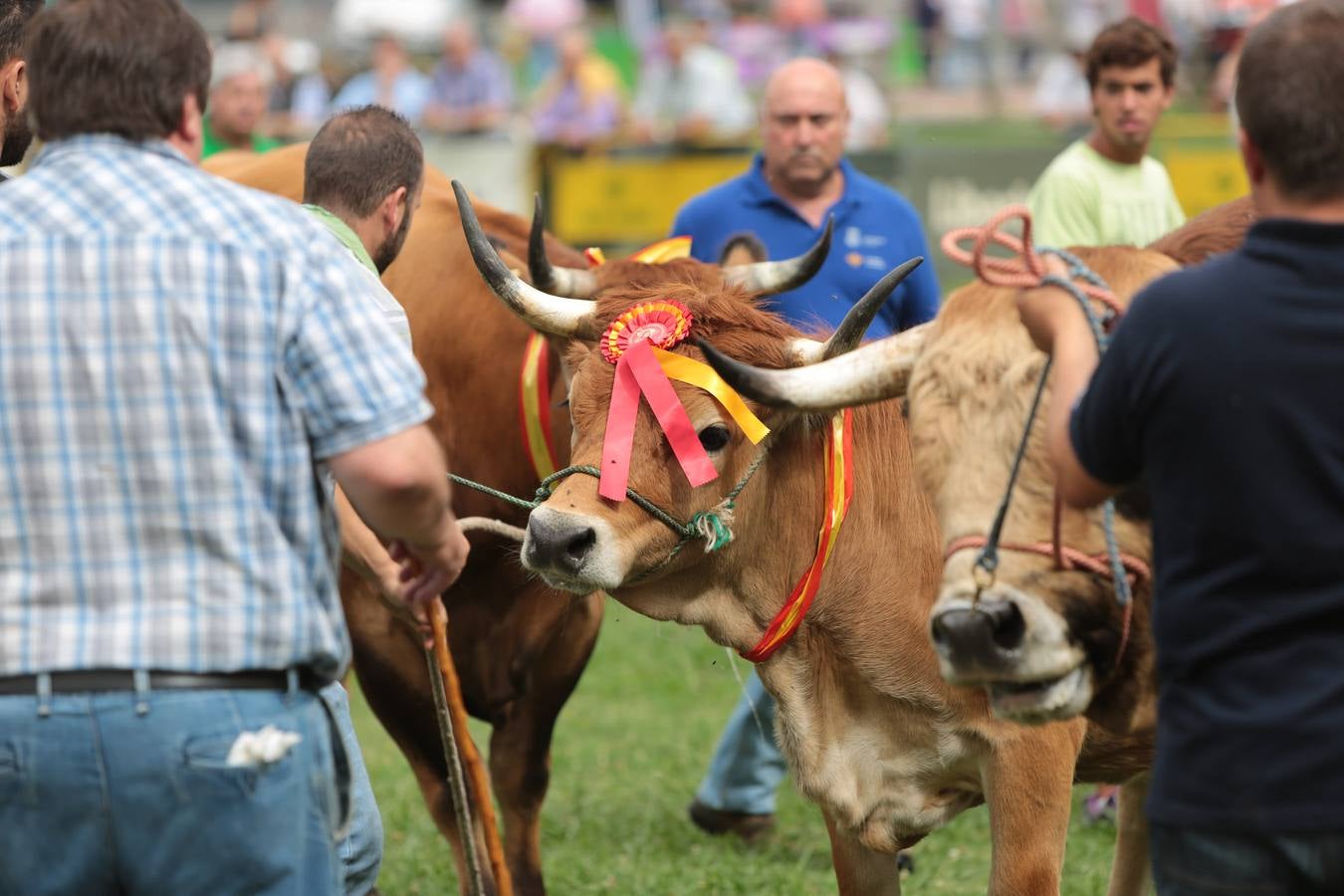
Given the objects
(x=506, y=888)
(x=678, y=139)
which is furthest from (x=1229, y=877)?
(x=678, y=139)

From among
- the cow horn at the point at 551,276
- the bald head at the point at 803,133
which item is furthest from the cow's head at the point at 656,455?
the bald head at the point at 803,133

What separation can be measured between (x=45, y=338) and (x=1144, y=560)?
1.82 meters

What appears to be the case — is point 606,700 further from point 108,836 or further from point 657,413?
point 108,836

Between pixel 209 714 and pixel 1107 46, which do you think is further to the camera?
pixel 1107 46

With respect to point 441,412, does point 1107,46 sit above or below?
above

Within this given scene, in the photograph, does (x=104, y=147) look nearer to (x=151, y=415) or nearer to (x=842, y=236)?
(x=151, y=415)

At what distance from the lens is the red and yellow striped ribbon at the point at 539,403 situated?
521 cm

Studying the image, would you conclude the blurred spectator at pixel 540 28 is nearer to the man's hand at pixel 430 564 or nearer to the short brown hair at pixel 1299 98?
the man's hand at pixel 430 564

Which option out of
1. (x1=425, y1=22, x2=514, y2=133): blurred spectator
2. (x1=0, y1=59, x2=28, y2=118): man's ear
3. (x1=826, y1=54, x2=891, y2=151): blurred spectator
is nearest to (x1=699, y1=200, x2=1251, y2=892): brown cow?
(x1=0, y1=59, x2=28, y2=118): man's ear

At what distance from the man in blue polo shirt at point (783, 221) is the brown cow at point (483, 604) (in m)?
0.74

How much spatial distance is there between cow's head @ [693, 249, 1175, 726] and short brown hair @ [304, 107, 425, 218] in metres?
1.50

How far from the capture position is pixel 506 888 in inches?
174

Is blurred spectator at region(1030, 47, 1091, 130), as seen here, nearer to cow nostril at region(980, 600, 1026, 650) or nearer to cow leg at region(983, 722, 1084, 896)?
cow leg at region(983, 722, 1084, 896)

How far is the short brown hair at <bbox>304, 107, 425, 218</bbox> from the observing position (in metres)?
4.20
